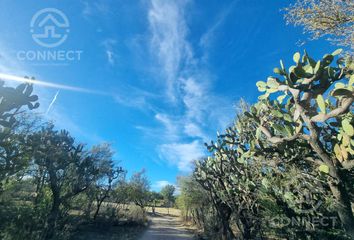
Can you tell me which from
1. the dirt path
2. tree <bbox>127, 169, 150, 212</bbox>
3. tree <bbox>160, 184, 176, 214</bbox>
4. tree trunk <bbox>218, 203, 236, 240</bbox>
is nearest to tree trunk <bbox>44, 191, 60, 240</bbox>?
the dirt path

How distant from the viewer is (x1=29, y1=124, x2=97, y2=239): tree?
415 inches

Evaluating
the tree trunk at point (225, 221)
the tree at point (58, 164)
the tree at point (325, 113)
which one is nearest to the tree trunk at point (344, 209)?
the tree at point (325, 113)

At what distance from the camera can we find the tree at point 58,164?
10529mm

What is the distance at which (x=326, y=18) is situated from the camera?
548 centimetres

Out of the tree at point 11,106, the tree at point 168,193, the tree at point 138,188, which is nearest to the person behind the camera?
the tree at point 11,106

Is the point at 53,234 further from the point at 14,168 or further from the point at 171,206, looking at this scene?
the point at 171,206

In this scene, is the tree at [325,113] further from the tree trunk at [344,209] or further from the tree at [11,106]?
the tree at [11,106]

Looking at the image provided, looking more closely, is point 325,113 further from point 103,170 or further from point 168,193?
point 168,193

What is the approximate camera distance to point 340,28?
536 centimetres

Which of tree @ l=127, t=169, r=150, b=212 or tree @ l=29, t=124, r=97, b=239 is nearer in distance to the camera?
tree @ l=29, t=124, r=97, b=239

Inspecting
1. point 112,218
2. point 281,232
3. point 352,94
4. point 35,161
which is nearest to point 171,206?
point 112,218

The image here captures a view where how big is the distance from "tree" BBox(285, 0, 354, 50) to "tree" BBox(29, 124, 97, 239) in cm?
964

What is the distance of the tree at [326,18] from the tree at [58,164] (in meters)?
9.64

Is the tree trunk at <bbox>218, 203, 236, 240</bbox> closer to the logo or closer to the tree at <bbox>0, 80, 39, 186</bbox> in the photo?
the logo
